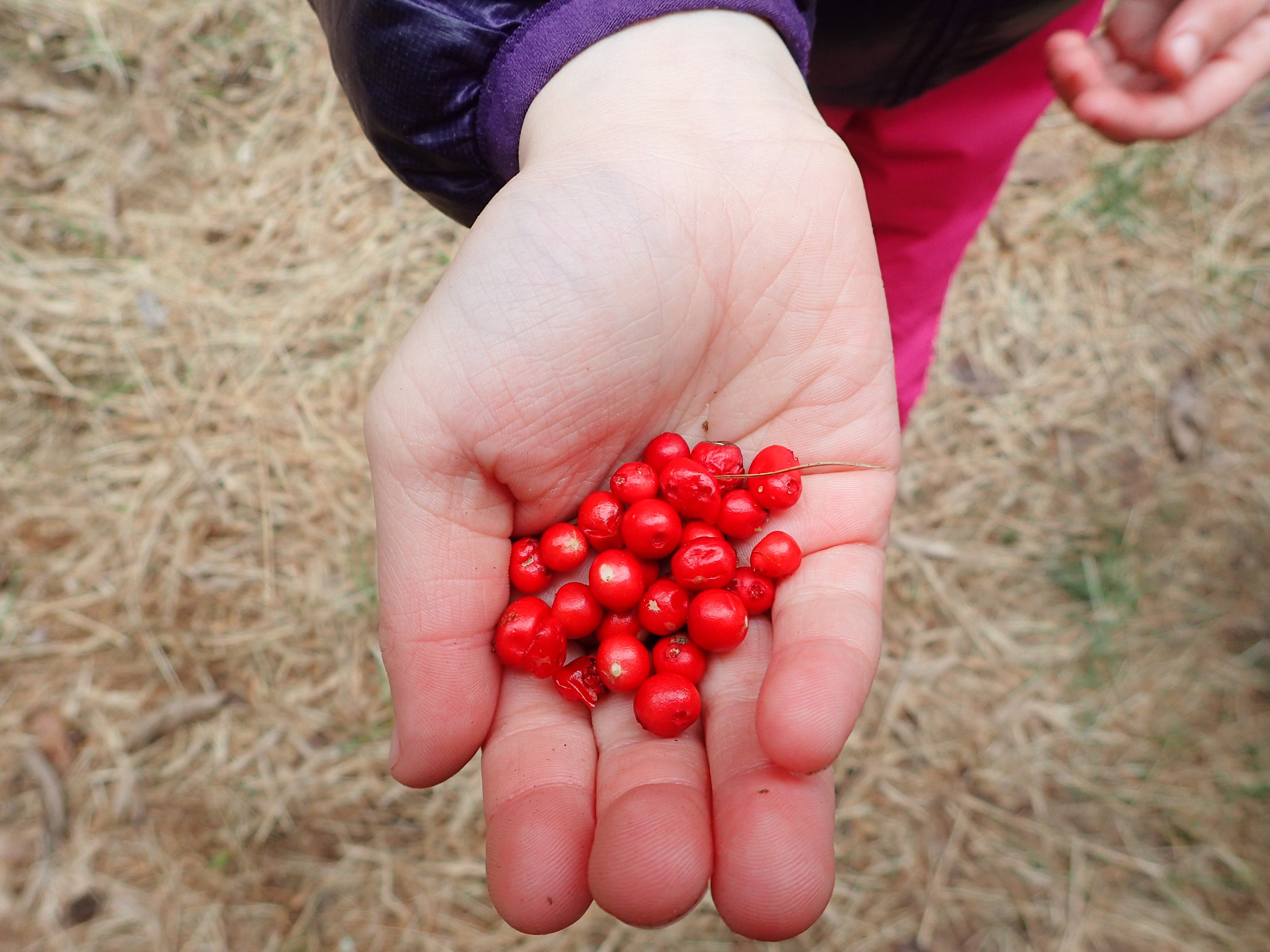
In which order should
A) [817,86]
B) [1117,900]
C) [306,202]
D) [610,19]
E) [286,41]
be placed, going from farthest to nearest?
[286,41] < [306,202] < [1117,900] < [817,86] < [610,19]

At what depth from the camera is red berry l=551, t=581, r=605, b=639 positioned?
8.93 ft

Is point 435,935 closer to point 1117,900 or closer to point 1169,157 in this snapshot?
point 1117,900

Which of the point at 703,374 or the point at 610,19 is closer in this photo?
the point at 610,19

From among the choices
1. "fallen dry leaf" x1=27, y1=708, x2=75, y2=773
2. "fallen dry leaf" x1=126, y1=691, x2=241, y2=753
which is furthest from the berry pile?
"fallen dry leaf" x1=27, y1=708, x2=75, y2=773

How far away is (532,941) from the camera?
3744 mm

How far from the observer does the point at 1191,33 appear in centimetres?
304

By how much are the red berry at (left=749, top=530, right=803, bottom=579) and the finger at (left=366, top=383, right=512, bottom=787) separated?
834mm

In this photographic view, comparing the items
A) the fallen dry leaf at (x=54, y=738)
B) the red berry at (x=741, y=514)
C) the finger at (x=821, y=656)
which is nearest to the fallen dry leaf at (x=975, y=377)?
the finger at (x=821, y=656)

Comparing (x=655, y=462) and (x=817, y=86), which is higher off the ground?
(x=817, y=86)

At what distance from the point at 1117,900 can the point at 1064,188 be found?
3.92m

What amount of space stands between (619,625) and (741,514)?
51cm

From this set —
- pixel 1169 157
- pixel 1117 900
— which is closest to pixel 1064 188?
pixel 1169 157

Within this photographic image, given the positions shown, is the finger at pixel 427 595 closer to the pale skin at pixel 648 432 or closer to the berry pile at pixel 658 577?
the pale skin at pixel 648 432

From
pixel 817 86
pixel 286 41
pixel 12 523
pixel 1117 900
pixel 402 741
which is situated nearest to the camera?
pixel 402 741
